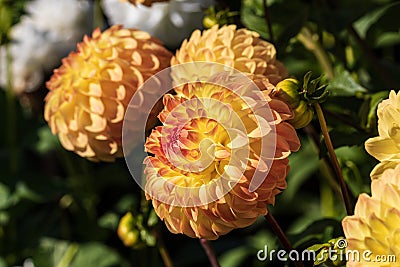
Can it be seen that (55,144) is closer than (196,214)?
No

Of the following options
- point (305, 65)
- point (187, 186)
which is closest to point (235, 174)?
point (187, 186)

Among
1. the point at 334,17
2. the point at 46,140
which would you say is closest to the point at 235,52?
the point at 334,17

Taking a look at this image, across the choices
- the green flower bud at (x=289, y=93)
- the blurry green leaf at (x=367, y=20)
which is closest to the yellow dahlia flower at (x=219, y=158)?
the green flower bud at (x=289, y=93)

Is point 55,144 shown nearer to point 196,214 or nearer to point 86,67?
point 86,67

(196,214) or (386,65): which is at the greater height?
(196,214)

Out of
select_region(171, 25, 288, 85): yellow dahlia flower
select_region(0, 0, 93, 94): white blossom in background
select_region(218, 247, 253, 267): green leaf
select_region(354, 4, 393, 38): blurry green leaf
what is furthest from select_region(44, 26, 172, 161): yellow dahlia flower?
select_region(0, 0, 93, 94): white blossom in background
